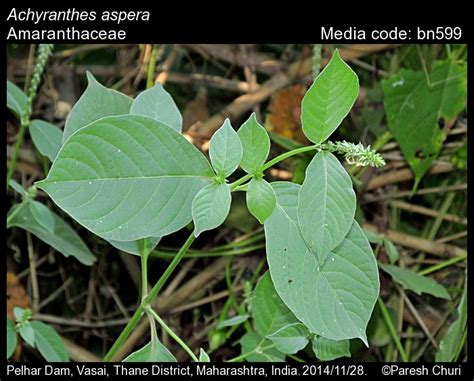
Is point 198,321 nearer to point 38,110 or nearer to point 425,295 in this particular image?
point 425,295

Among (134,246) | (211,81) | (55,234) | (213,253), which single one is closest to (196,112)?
(211,81)

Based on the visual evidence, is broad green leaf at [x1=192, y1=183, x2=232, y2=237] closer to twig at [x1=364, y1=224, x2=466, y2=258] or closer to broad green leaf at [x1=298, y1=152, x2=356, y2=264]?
broad green leaf at [x1=298, y1=152, x2=356, y2=264]

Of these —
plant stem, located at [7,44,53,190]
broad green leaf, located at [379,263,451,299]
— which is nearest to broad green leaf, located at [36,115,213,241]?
plant stem, located at [7,44,53,190]

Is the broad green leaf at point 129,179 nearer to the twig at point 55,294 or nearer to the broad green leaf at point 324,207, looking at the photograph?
the broad green leaf at point 324,207
